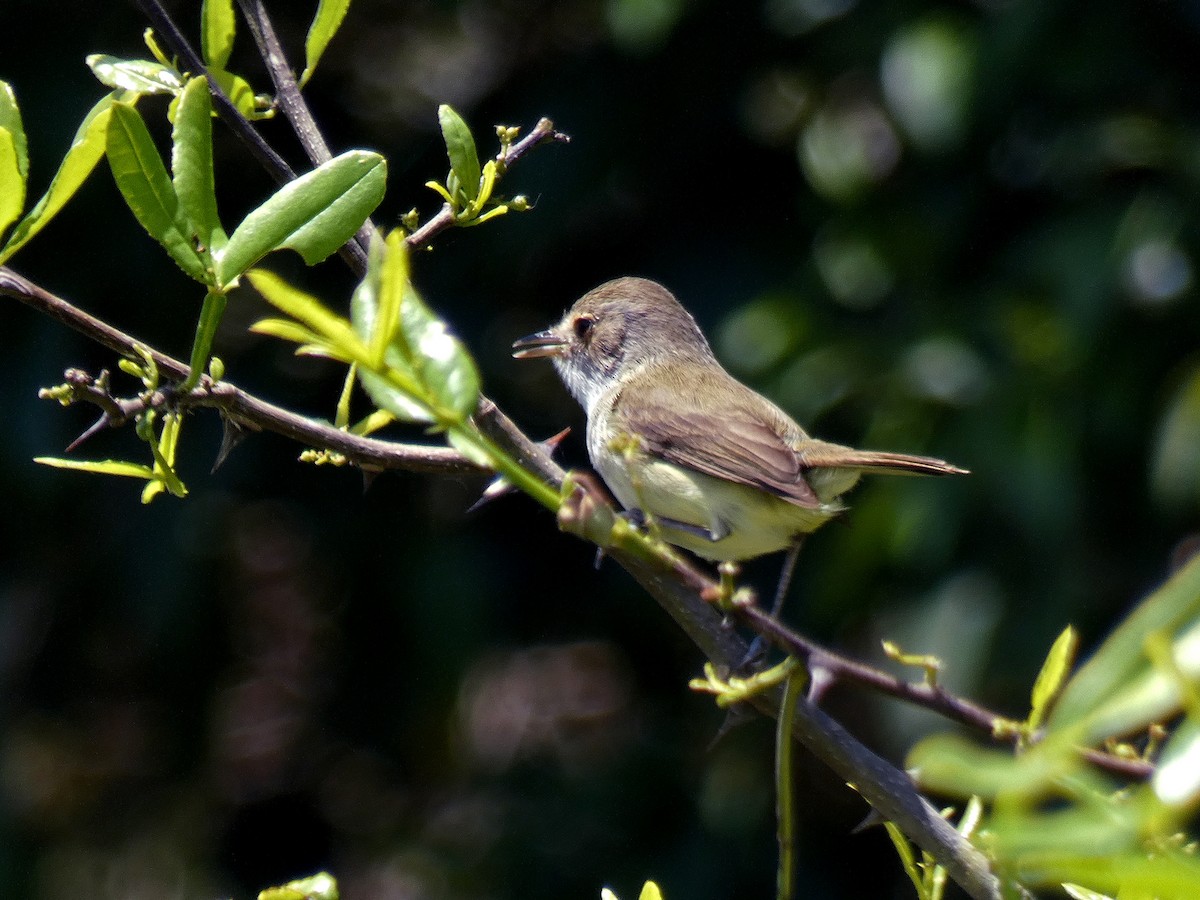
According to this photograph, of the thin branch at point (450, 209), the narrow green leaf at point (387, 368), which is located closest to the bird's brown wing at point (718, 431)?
the thin branch at point (450, 209)

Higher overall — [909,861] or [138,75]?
[138,75]

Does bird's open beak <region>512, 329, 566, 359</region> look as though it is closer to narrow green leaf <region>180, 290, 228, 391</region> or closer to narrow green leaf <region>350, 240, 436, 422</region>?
narrow green leaf <region>180, 290, 228, 391</region>

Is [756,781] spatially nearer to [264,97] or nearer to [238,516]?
[238,516]

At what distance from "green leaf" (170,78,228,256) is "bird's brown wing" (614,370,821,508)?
6.63ft

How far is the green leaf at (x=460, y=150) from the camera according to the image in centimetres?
166

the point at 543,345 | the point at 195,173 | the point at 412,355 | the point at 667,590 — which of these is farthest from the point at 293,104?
the point at 543,345

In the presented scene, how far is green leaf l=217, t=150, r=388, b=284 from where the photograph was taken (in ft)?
4.32

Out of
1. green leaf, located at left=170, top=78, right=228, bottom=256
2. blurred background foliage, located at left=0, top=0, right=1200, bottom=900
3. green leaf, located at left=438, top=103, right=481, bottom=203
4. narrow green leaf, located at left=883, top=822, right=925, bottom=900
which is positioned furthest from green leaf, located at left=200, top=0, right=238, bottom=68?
blurred background foliage, located at left=0, top=0, right=1200, bottom=900

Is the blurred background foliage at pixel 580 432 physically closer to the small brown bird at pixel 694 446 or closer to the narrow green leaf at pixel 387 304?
the small brown bird at pixel 694 446

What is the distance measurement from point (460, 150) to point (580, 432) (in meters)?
3.65

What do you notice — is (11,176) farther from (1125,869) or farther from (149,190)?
(1125,869)

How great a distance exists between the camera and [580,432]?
532cm

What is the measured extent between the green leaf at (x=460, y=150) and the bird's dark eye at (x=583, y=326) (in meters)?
2.64

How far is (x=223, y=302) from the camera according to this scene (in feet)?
4.50
